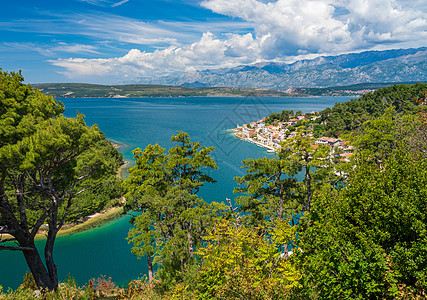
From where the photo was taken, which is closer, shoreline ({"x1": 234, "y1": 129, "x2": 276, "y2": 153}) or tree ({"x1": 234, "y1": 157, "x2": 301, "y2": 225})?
tree ({"x1": 234, "y1": 157, "x2": 301, "y2": 225})

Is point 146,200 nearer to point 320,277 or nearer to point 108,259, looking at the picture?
point 320,277

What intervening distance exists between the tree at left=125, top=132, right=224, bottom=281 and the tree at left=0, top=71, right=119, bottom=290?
4.03m

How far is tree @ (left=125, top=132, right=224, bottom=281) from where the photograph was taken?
12.6 metres

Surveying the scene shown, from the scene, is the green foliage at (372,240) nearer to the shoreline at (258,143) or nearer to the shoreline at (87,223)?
the shoreline at (87,223)

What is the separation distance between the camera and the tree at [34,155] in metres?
7.08

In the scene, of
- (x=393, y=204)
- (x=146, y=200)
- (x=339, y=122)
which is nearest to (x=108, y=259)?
(x=146, y=200)

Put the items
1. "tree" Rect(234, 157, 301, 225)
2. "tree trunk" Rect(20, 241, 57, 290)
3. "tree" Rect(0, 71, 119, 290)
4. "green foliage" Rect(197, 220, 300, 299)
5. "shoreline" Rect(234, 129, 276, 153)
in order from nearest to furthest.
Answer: "green foliage" Rect(197, 220, 300, 299), "tree" Rect(0, 71, 119, 290), "tree trunk" Rect(20, 241, 57, 290), "tree" Rect(234, 157, 301, 225), "shoreline" Rect(234, 129, 276, 153)

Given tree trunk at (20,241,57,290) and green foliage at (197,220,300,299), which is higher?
green foliage at (197,220,300,299)

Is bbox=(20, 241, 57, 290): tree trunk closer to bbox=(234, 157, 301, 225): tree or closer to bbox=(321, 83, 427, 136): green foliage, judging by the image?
bbox=(234, 157, 301, 225): tree

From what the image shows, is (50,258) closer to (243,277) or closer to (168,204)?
(168,204)

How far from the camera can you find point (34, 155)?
274 inches

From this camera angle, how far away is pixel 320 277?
20.1 ft

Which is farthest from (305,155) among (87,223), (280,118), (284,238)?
(280,118)

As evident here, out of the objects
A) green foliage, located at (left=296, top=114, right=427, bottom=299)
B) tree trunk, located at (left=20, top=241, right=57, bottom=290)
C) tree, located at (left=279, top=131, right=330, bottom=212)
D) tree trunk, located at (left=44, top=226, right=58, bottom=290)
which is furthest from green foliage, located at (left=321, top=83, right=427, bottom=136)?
tree trunk, located at (left=20, top=241, right=57, bottom=290)
